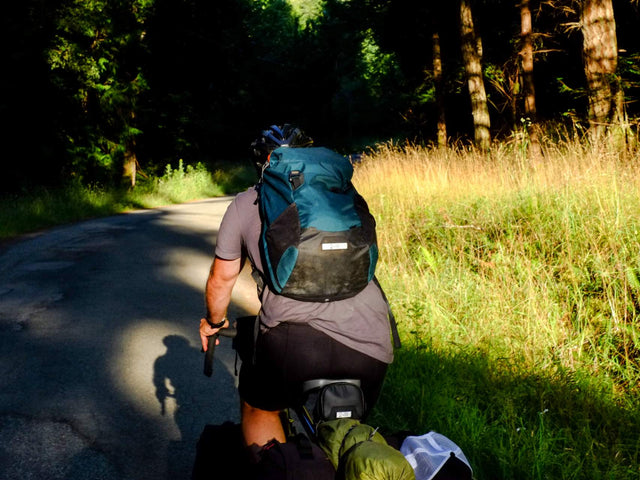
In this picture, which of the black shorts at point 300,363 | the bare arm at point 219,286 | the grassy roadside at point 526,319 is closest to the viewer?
the black shorts at point 300,363

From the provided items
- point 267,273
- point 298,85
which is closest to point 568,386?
point 267,273

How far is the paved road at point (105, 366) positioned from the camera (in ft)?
12.1

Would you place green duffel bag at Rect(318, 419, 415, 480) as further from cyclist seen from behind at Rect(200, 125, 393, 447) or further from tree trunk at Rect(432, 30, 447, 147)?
tree trunk at Rect(432, 30, 447, 147)

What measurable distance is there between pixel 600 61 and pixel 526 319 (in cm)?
501

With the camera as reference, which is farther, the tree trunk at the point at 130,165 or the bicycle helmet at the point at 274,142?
the tree trunk at the point at 130,165

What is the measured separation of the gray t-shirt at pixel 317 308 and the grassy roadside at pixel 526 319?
1.48 meters

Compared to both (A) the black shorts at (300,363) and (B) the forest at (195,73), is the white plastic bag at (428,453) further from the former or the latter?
(B) the forest at (195,73)

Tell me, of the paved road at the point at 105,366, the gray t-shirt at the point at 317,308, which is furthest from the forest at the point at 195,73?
the gray t-shirt at the point at 317,308

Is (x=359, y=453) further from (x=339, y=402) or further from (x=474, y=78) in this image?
(x=474, y=78)

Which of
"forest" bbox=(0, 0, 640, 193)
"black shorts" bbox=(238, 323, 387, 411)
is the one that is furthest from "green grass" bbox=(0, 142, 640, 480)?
"forest" bbox=(0, 0, 640, 193)

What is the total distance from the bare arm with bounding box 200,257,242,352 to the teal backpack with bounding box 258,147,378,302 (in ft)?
0.91

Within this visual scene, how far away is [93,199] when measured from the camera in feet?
54.9

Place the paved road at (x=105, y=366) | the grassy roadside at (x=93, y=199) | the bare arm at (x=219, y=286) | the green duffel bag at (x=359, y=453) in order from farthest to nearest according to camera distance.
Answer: the grassy roadside at (x=93, y=199), the paved road at (x=105, y=366), the bare arm at (x=219, y=286), the green duffel bag at (x=359, y=453)

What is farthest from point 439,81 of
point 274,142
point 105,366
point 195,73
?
point 274,142
